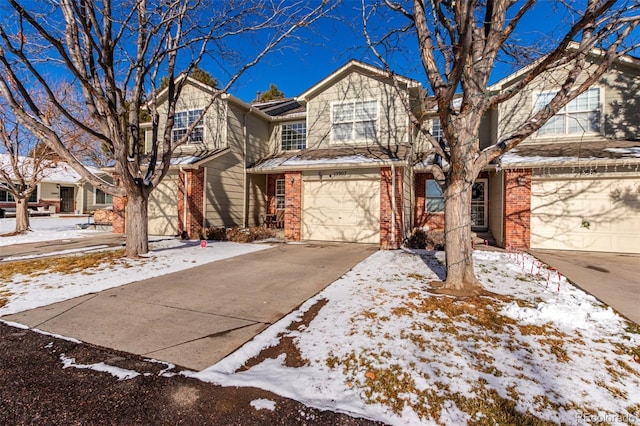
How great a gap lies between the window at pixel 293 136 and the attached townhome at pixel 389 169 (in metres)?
0.06

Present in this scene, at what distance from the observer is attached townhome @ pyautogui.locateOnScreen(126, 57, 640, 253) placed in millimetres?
9289

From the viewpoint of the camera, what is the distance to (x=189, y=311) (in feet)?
13.9

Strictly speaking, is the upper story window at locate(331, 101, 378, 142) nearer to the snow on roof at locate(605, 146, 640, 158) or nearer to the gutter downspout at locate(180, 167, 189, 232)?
the gutter downspout at locate(180, 167, 189, 232)

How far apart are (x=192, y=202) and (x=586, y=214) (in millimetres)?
13201

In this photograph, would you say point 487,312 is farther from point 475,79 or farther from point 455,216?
point 475,79

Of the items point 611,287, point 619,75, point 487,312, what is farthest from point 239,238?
point 619,75

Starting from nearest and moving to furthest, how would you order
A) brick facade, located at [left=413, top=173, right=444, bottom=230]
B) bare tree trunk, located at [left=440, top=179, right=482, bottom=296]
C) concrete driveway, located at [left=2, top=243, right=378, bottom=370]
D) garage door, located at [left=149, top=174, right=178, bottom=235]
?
concrete driveway, located at [left=2, top=243, right=378, bottom=370]
bare tree trunk, located at [left=440, top=179, right=482, bottom=296]
garage door, located at [left=149, top=174, right=178, bottom=235]
brick facade, located at [left=413, top=173, right=444, bottom=230]

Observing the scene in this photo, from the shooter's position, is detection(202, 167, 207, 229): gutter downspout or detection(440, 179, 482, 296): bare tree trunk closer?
detection(440, 179, 482, 296): bare tree trunk

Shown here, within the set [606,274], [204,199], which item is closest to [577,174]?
[606,274]

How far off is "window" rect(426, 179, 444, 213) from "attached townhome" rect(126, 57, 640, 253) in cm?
4

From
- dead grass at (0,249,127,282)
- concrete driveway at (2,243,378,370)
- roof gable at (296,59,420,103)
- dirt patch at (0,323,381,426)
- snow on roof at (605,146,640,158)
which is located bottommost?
dirt patch at (0,323,381,426)

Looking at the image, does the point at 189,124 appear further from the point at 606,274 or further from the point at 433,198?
the point at 606,274

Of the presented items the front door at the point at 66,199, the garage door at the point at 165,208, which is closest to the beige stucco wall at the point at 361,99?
the garage door at the point at 165,208

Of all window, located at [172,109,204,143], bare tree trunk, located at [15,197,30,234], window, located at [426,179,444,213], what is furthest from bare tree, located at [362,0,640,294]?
bare tree trunk, located at [15,197,30,234]
